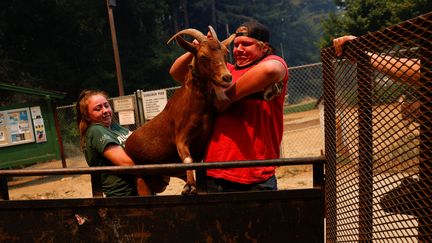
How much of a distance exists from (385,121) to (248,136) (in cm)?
78

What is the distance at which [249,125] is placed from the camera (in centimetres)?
204

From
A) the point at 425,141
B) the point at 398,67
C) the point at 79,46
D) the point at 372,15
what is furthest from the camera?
the point at 372,15

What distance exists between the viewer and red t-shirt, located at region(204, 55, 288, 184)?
2.04m

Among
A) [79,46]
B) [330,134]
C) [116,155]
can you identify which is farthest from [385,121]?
[79,46]

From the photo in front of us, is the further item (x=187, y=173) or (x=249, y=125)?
(x=187, y=173)

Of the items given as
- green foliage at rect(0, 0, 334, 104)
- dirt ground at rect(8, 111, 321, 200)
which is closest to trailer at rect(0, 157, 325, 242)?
dirt ground at rect(8, 111, 321, 200)

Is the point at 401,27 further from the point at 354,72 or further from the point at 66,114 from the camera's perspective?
the point at 66,114

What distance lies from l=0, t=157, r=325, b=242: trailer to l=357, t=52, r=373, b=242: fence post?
0.22 metres

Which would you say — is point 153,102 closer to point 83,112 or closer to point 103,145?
point 83,112

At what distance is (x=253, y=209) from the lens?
185 centimetres

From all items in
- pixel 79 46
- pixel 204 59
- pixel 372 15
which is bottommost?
pixel 204 59

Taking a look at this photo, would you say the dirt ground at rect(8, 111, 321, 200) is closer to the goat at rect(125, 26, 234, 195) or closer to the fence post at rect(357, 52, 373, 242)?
the goat at rect(125, 26, 234, 195)

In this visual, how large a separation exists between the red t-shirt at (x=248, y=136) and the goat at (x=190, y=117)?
0.18 m

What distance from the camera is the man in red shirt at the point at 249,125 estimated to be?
2.03m
